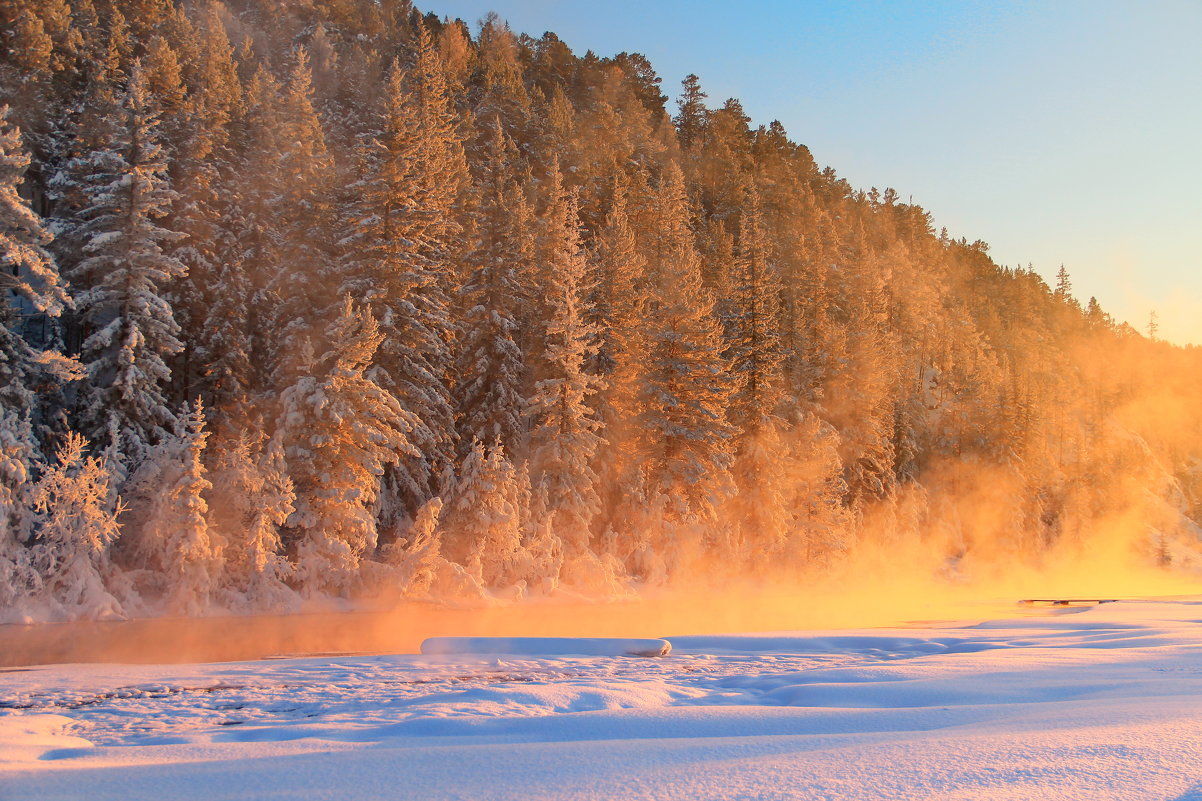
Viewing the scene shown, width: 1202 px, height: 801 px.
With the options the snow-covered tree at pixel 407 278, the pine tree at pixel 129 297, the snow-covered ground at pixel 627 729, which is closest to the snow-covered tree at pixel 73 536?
the pine tree at pixel 129 297

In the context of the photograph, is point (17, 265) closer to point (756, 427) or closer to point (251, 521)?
point (251, 521)

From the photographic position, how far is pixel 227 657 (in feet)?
53.4

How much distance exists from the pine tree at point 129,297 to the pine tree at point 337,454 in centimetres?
462

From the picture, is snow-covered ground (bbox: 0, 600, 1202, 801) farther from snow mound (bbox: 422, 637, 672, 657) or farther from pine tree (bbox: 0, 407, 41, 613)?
pine tree (bbox: 0, 407, 41, 613)

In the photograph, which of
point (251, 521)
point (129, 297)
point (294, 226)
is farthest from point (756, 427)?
point (129, 297)

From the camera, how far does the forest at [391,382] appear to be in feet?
85.0

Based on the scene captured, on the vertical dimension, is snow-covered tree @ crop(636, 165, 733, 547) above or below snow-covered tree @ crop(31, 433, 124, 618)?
above

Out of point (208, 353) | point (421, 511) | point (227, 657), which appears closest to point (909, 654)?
point (227, 657)

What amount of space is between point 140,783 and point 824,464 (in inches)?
1596

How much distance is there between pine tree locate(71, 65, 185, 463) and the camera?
2708cm

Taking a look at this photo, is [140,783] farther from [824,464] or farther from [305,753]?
[824,464]

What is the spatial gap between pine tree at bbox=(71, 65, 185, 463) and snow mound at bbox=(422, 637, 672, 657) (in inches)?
681

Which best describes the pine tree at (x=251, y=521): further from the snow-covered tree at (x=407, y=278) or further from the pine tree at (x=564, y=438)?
the pine tree at (x=564, y=438)

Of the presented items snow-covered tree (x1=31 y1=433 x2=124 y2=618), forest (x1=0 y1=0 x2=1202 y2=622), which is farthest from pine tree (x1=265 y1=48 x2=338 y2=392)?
snow-covered tree (x1=31 y1=433 x2=124 y2=618)
